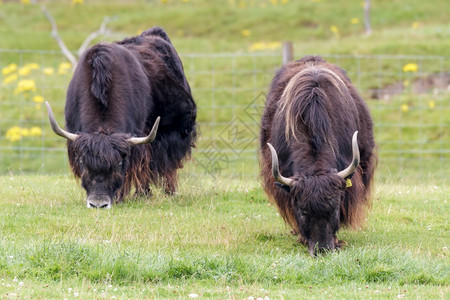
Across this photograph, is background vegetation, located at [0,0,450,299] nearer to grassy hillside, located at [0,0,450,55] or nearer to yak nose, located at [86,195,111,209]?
yak nose, located at [86,195,111,209]

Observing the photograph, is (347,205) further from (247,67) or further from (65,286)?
(247,67)

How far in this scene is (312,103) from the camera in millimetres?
7633

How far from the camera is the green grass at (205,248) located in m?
6.03

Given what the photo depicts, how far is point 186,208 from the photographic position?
9328mm

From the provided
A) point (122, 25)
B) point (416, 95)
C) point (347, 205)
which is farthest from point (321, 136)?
point (122, 25)

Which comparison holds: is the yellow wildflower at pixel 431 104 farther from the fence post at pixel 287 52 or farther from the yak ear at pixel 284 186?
the yak ear at pixel 284 186

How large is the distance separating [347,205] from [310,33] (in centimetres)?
2420

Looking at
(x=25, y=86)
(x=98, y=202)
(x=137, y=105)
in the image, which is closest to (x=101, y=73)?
(x=137, y=105)

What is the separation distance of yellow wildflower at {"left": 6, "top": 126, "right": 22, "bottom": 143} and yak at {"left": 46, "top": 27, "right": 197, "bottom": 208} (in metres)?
7.75

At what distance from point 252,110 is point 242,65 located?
324 centimetres

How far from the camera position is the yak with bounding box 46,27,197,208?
906cm

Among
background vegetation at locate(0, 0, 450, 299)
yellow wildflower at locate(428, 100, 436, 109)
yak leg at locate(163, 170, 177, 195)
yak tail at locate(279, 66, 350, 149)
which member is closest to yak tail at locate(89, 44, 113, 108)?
background vegetation at locate(0, 0, 450, 299)

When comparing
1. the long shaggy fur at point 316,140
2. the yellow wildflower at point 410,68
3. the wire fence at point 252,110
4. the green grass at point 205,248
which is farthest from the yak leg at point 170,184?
the yellow wildflower at point 410,68

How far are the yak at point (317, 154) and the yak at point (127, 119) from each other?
1801 mm
